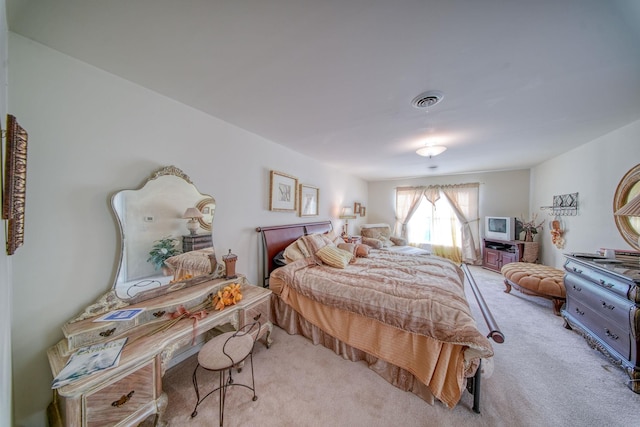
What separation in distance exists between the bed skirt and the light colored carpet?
0.06m

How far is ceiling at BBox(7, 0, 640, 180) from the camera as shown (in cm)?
97

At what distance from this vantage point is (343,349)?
1.93 m

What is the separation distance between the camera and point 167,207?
171 cm

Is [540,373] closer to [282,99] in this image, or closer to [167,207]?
[282,99]

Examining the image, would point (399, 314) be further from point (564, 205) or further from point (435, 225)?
point (435, 225)

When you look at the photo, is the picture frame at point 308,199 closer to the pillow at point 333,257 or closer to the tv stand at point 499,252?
the pillow at point 333,257

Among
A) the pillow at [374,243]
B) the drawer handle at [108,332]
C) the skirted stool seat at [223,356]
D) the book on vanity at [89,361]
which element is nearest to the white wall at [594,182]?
the pillow at [374,243]

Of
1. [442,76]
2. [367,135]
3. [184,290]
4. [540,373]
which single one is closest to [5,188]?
[184,290]

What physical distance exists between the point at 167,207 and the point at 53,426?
1474 millimetres

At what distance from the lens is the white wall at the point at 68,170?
3.76 ft

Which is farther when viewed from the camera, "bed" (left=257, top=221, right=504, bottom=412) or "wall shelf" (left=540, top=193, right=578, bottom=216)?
"wall shelf" (left=540, top=193, right=578, bottom=216)

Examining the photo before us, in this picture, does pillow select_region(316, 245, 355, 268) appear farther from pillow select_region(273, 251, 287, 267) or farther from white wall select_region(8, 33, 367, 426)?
white wall select_region(8, 33, 367, 426)

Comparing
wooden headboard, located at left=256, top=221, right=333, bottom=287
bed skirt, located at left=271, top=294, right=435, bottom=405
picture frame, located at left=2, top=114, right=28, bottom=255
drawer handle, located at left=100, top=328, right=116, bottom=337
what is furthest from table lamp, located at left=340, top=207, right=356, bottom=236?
picture frame, located at left=2, top=114, right=28, bottom=255

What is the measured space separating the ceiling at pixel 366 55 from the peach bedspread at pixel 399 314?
5.80ft
